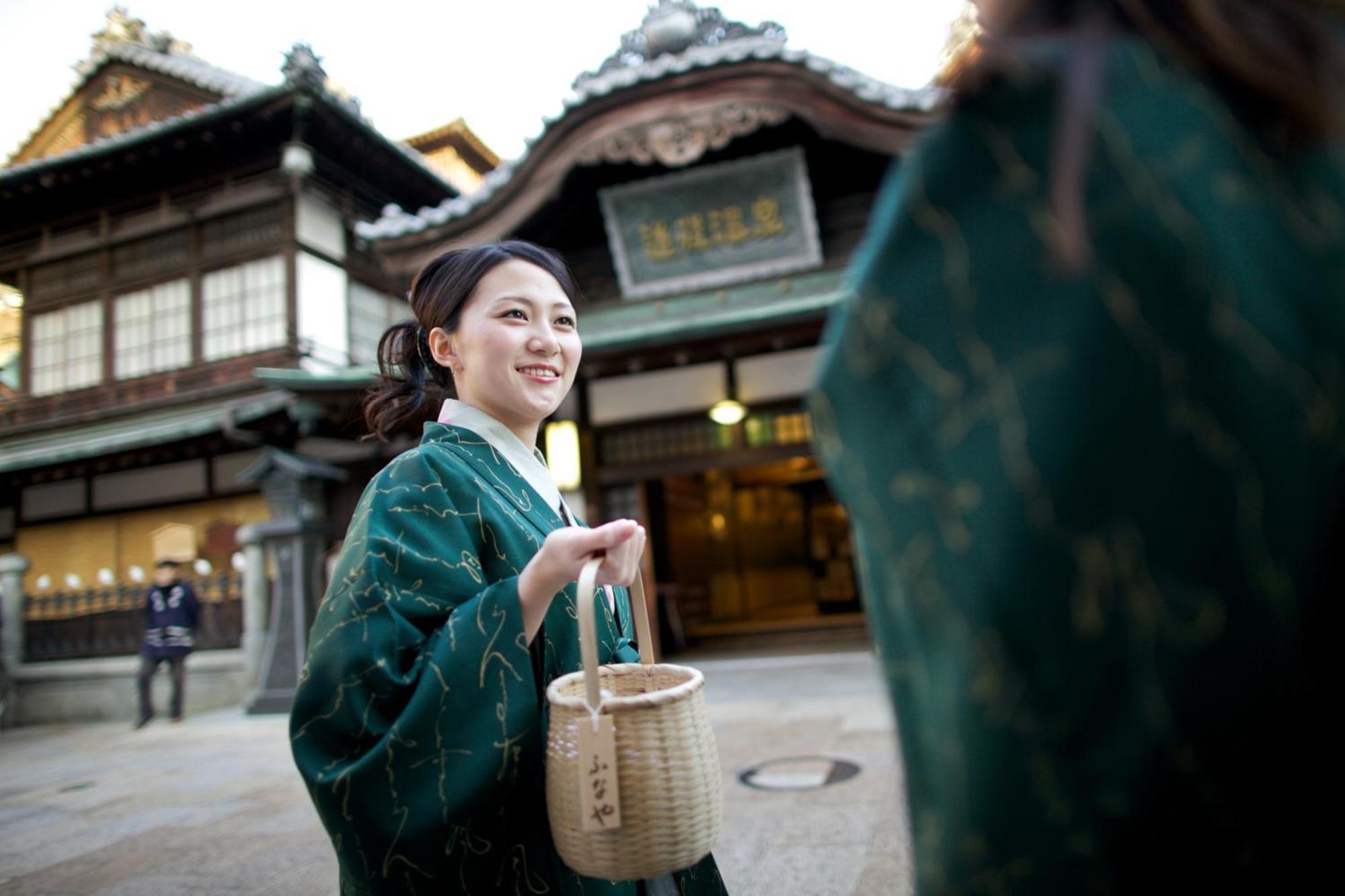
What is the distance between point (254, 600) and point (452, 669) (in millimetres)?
8588

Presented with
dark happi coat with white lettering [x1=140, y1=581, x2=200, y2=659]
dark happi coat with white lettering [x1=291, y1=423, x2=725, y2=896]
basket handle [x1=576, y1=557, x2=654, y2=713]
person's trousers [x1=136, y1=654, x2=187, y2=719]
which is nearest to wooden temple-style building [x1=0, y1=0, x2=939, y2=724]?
dark happi coat with white lettering [x1=140, y1=581, x2=200, y2=659]

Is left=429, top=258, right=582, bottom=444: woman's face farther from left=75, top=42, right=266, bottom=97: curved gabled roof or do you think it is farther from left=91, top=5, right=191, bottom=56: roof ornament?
left=91, top=5, right=191, bottom=56: roof ornament

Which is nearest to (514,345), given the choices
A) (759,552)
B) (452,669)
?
(452,669)

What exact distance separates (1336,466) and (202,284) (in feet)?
42.4

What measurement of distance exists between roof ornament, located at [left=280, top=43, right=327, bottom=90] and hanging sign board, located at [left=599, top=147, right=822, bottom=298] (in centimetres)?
429

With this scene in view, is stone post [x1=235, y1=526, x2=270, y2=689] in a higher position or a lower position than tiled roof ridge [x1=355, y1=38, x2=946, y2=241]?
lower

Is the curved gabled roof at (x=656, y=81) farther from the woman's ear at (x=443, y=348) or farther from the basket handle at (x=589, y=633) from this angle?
the basket handle at (x=589, y=633)

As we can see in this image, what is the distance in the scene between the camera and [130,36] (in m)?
13.3

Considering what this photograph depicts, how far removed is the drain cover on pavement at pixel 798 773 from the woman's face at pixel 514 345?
298 cm

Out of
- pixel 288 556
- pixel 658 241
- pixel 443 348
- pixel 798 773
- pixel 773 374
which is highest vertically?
pixel 658 241

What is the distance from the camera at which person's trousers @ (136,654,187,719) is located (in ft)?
27.4

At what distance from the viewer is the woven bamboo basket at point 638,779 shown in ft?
3.65

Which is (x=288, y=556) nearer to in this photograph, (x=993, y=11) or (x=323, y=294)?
(x=323, y=294)

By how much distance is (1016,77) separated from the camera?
23.0 inches
